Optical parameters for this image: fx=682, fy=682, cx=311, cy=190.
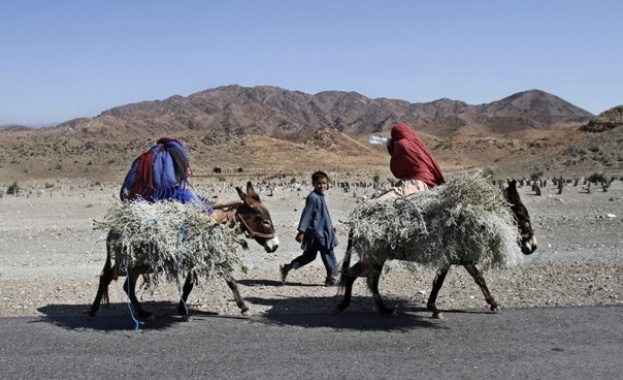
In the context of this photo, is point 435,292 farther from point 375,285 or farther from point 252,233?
point 252,233

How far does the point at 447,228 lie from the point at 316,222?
3.09 metres

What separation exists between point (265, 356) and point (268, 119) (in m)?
127

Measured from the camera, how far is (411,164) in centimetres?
816

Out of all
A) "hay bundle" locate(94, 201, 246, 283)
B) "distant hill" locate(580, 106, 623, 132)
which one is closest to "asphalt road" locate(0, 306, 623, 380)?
"hay bundle" locate(94, 201, 246, 283)

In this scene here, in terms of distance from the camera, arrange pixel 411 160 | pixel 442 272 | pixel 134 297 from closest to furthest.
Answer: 1. pixel 442 272
2. pixel 134 297
3. pixel 411 160

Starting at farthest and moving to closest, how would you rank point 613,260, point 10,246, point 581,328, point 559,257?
point 10,246 → point 559,257 → point 613,260 → point 581,328

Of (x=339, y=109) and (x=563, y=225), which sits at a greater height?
(x=339, y=109)

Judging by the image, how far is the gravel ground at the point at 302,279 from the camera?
8.48 metres

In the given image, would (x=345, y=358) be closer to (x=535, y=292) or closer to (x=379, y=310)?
(x=379, y=310)

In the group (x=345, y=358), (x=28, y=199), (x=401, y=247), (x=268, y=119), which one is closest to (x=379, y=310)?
(x=401, y=247)

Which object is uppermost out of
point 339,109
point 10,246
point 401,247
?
point 339,109

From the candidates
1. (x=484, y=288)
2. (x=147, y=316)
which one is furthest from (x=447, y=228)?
(x=147, y=316)

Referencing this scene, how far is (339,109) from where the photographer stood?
164 metres

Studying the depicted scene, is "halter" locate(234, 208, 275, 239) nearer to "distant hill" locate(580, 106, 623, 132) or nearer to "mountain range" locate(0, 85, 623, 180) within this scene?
"mountain range" locate(0, 85, 623, 180)
